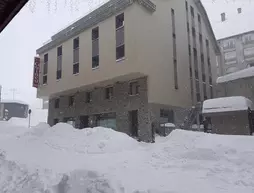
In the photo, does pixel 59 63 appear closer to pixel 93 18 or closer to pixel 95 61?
pixel 95 61

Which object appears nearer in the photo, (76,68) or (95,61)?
(95,61)

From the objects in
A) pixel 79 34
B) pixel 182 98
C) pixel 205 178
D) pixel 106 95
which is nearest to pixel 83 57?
pixel 79 34

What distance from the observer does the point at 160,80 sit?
17750 mm

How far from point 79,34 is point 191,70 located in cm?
999

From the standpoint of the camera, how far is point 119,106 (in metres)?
18.4

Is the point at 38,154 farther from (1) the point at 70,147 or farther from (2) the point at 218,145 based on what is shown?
(2) the point at 218,145

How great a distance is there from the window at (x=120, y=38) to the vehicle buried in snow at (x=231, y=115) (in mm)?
6588

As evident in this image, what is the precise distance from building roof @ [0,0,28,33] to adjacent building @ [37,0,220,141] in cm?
1188

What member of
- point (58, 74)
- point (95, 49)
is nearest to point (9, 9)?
point (95, 49)

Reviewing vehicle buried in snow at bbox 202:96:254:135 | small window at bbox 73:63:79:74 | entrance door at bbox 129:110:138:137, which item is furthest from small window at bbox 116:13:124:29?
vehicle buried in snow at bbox 202:96:254:135

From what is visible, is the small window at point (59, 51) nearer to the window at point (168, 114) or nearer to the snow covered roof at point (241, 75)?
the window at point (168, 114)

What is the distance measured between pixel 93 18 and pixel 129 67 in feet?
18.9

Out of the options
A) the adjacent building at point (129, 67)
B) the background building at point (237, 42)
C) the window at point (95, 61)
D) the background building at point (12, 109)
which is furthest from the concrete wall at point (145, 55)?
the background building at point (12, 109)

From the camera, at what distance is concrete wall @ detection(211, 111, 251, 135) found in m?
14.3
